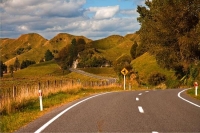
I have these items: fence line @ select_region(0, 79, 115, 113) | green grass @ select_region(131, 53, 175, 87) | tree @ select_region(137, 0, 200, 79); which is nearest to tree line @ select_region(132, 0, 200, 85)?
tree @ select_region(137, 0, 200, 79)

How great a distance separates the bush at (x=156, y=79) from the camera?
194 feet

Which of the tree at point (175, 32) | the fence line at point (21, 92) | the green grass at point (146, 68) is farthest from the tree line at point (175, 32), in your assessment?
the green grass at point (146, 68)

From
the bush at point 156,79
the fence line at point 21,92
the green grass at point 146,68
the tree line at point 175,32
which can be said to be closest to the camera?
the fence line at point 21,92

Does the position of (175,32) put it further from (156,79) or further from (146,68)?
(146,68)

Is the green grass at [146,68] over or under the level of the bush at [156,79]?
over

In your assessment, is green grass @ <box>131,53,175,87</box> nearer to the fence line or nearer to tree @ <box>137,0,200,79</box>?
tree @ <box>137,0,200,79</box>

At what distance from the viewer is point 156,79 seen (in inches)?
2324

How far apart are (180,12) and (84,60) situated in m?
136

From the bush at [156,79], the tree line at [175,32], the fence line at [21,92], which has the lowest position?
the bush at [156,79]

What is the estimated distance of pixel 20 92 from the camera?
17.1 meters

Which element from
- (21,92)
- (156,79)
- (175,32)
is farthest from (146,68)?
(21,92)

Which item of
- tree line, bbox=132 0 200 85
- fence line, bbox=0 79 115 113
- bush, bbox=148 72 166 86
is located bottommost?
bush, bbox=148 72 166 86

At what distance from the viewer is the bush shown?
59031 millimetres

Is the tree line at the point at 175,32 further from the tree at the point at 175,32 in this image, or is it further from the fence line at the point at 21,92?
the fence line at the point at 21,92
